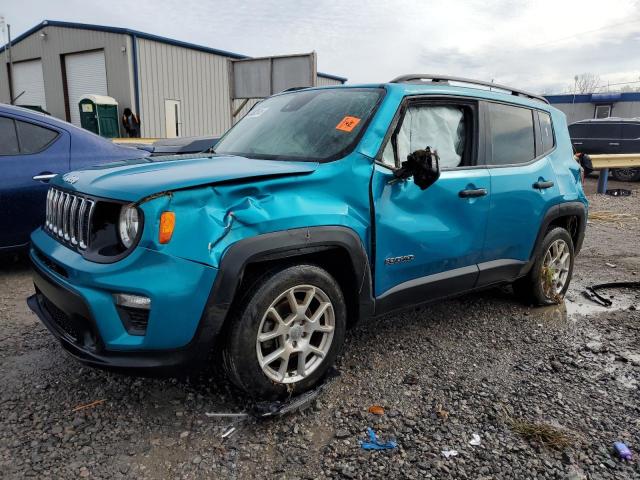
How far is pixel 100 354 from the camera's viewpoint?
2.27 m

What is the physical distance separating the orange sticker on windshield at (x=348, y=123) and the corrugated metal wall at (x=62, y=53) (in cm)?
1866

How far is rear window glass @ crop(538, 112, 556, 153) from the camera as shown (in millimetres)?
4197

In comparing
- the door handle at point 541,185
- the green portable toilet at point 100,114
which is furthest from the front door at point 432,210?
the green portable toilet at point 100,114

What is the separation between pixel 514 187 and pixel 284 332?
217 centimetres

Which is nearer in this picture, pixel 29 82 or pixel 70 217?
pixel 70 217

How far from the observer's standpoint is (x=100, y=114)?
18.8 meters

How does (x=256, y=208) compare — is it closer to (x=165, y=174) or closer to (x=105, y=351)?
(x=165, y=174)

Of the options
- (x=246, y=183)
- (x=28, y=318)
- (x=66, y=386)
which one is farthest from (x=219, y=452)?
(x=28, y=318)

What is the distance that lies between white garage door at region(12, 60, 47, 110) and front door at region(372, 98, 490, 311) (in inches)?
948

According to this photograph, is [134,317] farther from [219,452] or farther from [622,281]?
[622,281]

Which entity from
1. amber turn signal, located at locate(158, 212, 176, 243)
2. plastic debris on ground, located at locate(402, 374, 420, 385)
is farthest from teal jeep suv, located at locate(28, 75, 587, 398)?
plastic debris on ground, located at locate(402, 374, 420, 385)

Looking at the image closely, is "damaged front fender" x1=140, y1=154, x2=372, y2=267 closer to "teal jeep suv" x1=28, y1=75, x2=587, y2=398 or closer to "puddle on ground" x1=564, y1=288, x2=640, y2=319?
"teal jeep suv" x1=28, y1=75, x2=587, y2=398

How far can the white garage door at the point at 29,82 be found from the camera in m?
22.8

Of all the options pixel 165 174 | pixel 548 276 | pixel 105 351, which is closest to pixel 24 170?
pixel 165 174
